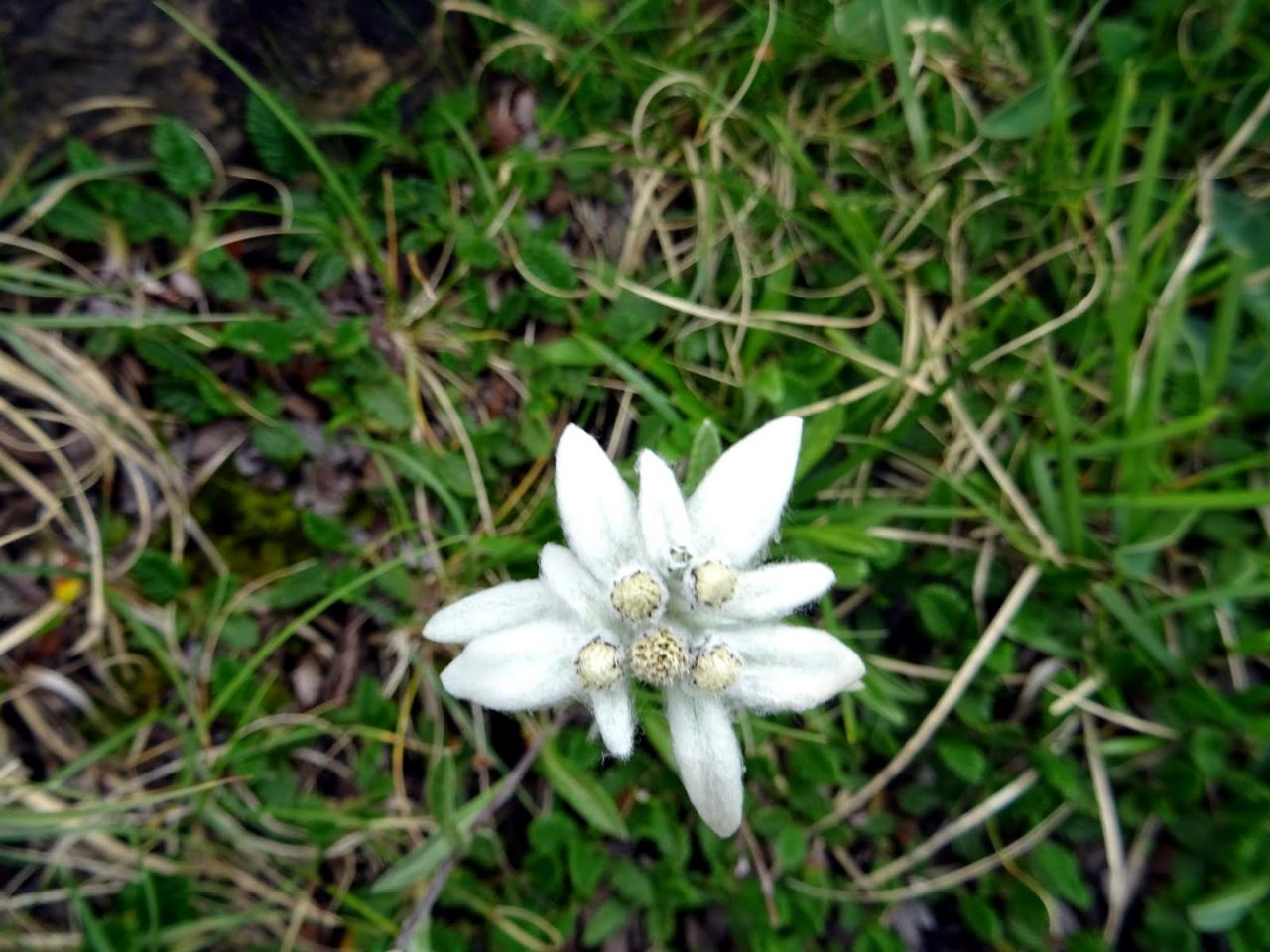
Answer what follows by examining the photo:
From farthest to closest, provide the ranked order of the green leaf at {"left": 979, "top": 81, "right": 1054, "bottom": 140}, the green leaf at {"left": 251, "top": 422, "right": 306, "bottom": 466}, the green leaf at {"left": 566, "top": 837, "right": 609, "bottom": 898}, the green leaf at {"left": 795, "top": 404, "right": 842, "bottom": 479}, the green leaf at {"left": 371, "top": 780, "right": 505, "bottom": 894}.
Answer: the green leaf at {"left": 979, "top": 81, "right": 1054, "bottom": 140} < the green leaf at {"left": 251, "top": 422, "right": 306, "bottom": 466} < the green leaf at {"left": 566, "top": 837, "right": 609, "bottom": 898} < the green leaf at {"left": 795, "top": 404, "right": 842, "bottom": 479} < the green leaf at {"left": 371, "top": 780, "right": 505, "bottom": 894}

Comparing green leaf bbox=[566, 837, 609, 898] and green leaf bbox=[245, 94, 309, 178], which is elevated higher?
green leaf bbox=[245, 94, 309, 178]

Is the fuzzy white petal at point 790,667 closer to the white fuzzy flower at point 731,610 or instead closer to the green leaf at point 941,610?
the white fuzzy flower at point 731,610

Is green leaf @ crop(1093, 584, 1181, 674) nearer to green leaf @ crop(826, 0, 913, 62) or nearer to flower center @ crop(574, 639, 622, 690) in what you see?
flower center @ crop(574, 639, 622, 690)

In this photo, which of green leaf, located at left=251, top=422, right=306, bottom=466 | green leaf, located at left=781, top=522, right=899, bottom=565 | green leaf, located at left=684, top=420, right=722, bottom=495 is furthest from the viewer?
green leaf, located at left=251, top=422, right=306, bottom=466

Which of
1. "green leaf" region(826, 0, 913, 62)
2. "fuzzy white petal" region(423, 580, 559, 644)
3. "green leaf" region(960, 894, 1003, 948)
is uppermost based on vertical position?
"green leaf" region(826, 0, 913, 62)

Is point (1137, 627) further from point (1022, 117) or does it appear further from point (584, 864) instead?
point (584, 864)

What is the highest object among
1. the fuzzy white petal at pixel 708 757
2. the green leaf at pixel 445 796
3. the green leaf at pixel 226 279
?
the green leaf at pixel 226 279

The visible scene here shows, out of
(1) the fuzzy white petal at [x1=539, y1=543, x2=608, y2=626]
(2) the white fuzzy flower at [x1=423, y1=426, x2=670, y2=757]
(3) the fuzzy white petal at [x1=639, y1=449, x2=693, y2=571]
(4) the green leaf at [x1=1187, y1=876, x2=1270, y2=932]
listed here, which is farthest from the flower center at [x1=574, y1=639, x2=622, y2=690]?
(4) the green leaf at [x1=1187, y1=876, x2=1270, y2=932]

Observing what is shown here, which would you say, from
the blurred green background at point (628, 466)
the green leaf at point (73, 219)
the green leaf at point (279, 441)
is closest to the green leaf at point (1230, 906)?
the blurred green background at point (628, 466)
